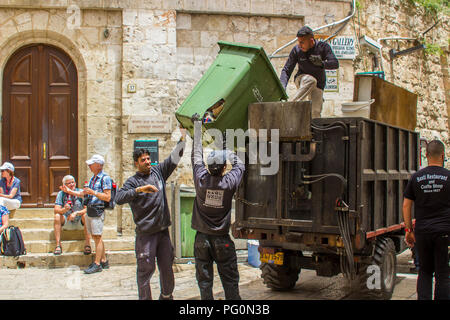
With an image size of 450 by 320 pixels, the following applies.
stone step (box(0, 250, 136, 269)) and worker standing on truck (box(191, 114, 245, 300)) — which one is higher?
worker standing on truck (box(191, 114, 245, 300))

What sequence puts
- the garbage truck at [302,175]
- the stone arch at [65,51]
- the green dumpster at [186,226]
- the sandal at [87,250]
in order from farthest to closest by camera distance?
the stone arch at [65,51] < the sandal at [87,250] < the green dumpster at [186,226] < the garbage truck at [302,175]

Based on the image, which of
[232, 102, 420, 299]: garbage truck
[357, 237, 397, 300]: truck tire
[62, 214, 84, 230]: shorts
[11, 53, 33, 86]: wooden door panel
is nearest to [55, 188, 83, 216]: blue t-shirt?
[62, 214, 84, 230]: shorts

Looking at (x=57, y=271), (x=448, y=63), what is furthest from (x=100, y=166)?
(x=448, y=63)

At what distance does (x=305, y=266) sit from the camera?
221 inches

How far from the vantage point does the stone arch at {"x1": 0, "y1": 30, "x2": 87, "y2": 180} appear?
28.5 feet

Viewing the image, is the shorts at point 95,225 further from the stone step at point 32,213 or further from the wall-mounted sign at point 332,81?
the wall-mounted sign at point 332,81

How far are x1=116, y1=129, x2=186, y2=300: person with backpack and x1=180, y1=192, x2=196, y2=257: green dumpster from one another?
108 inches

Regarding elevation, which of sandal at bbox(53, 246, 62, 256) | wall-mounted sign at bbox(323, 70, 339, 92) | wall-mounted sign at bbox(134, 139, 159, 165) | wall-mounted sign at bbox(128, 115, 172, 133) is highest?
wall-mounted sign at bbox(323, 70, 339, 92)

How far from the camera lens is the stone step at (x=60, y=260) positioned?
24.8ft

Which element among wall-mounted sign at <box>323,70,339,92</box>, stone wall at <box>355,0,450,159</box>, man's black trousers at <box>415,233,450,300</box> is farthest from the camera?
stone wall at <box>355,0,450,159</box>

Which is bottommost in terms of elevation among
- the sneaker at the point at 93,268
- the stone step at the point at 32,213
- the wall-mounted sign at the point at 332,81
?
the sneaker at the point at 93,268

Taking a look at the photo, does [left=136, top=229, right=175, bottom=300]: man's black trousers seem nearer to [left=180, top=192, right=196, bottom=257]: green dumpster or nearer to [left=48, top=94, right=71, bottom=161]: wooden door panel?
[left=180, top=192, right=196, bottom=257]: green dumpster

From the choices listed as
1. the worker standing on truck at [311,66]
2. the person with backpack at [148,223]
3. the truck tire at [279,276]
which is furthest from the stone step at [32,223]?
the worker standing on truck at [311,66]
